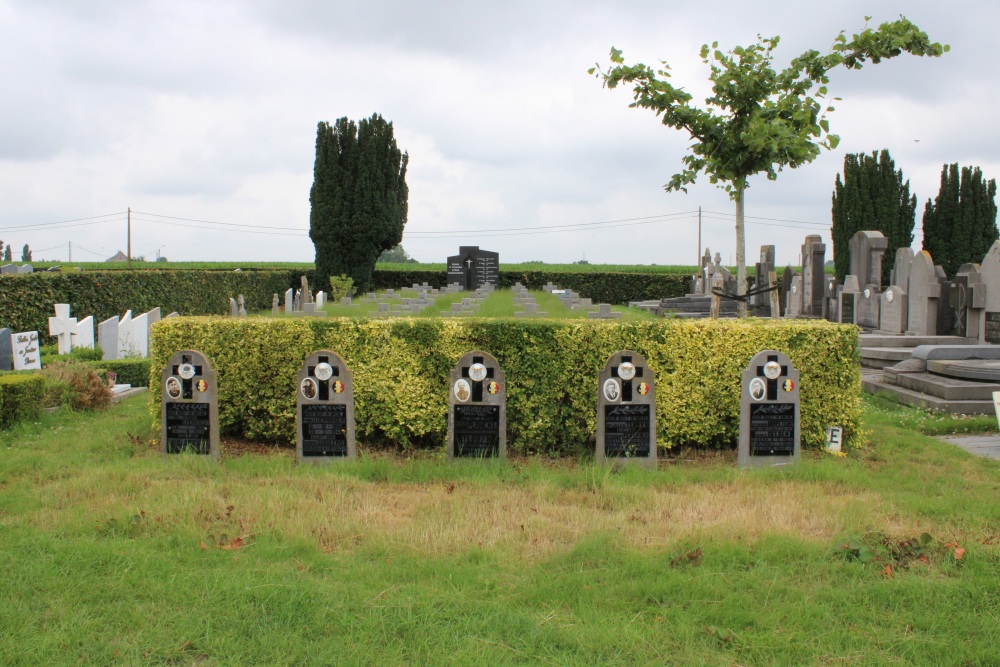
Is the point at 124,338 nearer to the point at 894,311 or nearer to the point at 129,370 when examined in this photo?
the point at 129,370

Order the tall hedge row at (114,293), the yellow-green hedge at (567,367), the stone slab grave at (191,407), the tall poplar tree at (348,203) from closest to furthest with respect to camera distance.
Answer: the stone slab grave at (191,407) → the yellow-green hedge at (567,367) → the tall hedge row at (114,293) → the tall poplar tree at (348,203)

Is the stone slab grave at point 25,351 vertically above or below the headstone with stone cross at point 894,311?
below

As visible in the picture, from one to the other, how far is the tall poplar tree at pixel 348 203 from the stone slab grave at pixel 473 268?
10.4ft

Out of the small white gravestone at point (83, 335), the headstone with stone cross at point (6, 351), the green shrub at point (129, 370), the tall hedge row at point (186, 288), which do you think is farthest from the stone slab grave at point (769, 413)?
the tall hedge row at point (186, 288)

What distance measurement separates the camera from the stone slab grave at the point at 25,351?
11.5 meters

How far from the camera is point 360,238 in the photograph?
33156 millimetres

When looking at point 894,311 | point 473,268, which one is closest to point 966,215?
point 894,311

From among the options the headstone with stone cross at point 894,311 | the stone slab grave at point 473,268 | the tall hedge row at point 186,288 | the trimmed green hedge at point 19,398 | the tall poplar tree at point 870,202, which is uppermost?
the tall poplar tree at point 870,202

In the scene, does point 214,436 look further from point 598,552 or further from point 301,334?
point 598,552

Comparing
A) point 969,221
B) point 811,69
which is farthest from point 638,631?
point 969,221

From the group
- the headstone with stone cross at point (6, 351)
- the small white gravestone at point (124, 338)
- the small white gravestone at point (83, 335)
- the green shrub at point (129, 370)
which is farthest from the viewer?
the small white gravestone at point (124, 338)

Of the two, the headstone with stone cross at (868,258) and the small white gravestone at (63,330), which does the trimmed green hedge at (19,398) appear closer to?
the small white gravestone at (63,330)

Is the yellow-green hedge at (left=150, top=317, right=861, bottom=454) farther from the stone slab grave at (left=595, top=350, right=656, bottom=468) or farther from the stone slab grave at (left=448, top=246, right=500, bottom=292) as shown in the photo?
the stone slab grave at (left=448, top=246, right=500, bottom=292)

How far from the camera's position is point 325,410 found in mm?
7320
